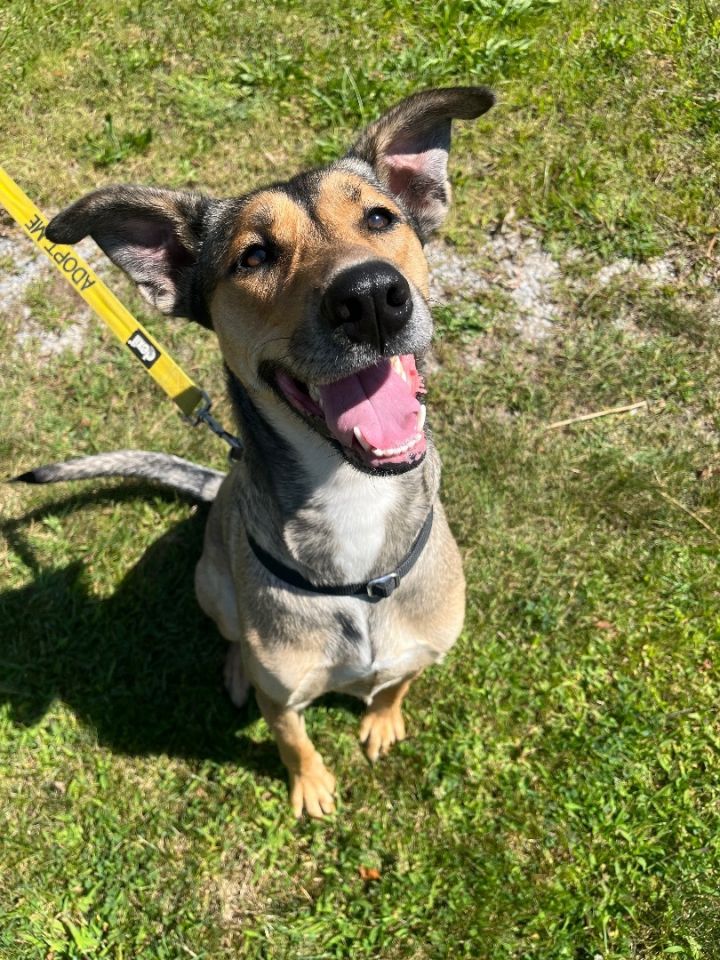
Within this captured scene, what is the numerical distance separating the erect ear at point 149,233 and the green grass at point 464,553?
7.26 feet

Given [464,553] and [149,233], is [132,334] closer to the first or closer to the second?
[149,233]

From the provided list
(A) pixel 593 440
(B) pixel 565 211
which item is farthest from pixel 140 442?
→ (B) pixel 565 211

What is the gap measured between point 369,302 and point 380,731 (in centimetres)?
294

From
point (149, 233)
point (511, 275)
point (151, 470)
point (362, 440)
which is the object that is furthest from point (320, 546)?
point (511, 275)

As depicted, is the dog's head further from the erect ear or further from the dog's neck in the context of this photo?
the dog's neck

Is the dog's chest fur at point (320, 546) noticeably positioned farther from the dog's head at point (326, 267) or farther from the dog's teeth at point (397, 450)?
the dog's teeth at point (397, 450)

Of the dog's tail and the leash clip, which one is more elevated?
the leash clip

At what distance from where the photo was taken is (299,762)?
14.1 ft

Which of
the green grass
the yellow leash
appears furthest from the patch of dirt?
the yellow leash

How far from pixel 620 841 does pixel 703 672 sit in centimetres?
113

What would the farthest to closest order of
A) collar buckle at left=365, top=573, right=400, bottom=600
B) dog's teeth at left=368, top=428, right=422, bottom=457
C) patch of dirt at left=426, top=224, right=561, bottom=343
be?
patch of dirt at left=426, top=224, right=561, bottom=343
collar buckle at left=365, top=573, right=400, bottom=600
dog's teeth at left=368, top=428, right=422, bottom=457

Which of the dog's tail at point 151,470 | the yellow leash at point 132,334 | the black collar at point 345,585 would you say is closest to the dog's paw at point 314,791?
the black collar at point 345,585

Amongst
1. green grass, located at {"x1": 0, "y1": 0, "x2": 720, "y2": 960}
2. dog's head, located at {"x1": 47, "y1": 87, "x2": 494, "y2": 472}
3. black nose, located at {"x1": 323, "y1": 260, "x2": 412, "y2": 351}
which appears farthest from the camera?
green grass, located at {"x1": 0, "y1": 0, "x2": 720, "y2": 960}

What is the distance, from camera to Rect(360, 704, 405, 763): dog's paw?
15.3 ft
